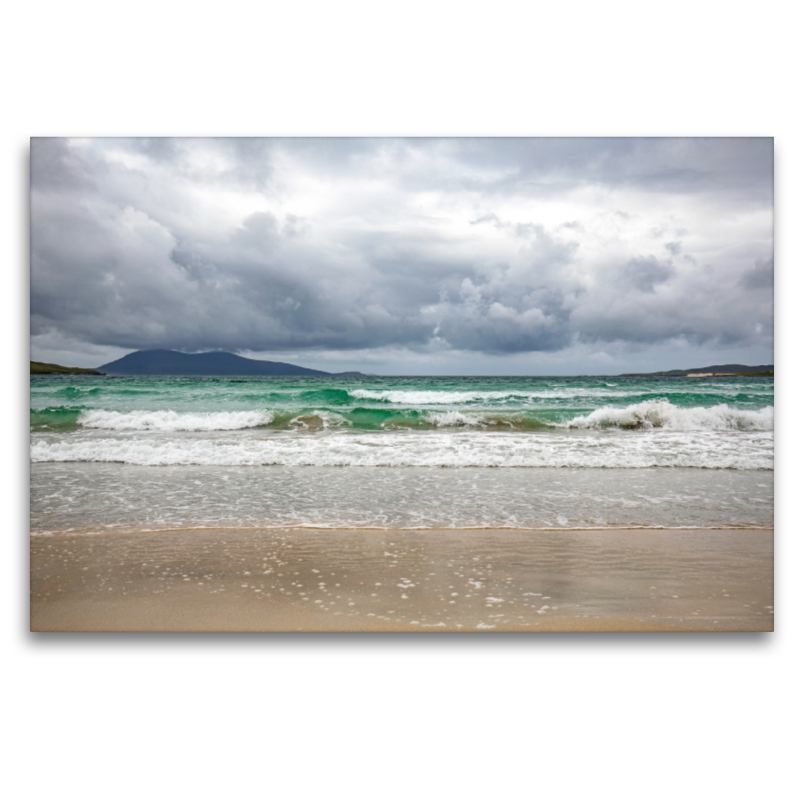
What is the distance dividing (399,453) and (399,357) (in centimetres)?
89

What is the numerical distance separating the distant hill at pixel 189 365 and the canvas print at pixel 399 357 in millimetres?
16

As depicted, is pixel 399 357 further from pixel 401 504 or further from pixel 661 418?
pixel 661 418

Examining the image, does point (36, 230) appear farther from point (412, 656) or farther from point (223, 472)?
point (412, 656)

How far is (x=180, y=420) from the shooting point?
3.61 metres

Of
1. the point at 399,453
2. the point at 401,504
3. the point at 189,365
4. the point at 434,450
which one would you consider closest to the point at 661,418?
the point at 434,450

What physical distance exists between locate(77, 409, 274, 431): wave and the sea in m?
0.01

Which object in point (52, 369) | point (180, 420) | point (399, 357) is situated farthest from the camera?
point (180, 420)

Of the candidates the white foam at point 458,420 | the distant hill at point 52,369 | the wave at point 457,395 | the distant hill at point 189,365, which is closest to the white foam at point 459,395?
the wave at point 457,395

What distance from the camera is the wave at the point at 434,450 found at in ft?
11.5

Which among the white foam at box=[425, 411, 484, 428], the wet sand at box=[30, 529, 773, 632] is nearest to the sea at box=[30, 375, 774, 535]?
the white foam at box=[425, 411, 484, 428]

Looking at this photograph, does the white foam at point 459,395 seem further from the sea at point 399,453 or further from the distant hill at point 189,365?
the distant hill at point 189,365

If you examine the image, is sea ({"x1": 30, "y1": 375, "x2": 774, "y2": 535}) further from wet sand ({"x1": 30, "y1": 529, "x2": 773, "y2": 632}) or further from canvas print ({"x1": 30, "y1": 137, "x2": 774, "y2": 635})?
wet sand ({"x1": 30, "y1": 529, "x2": 773, "y2": 632})
